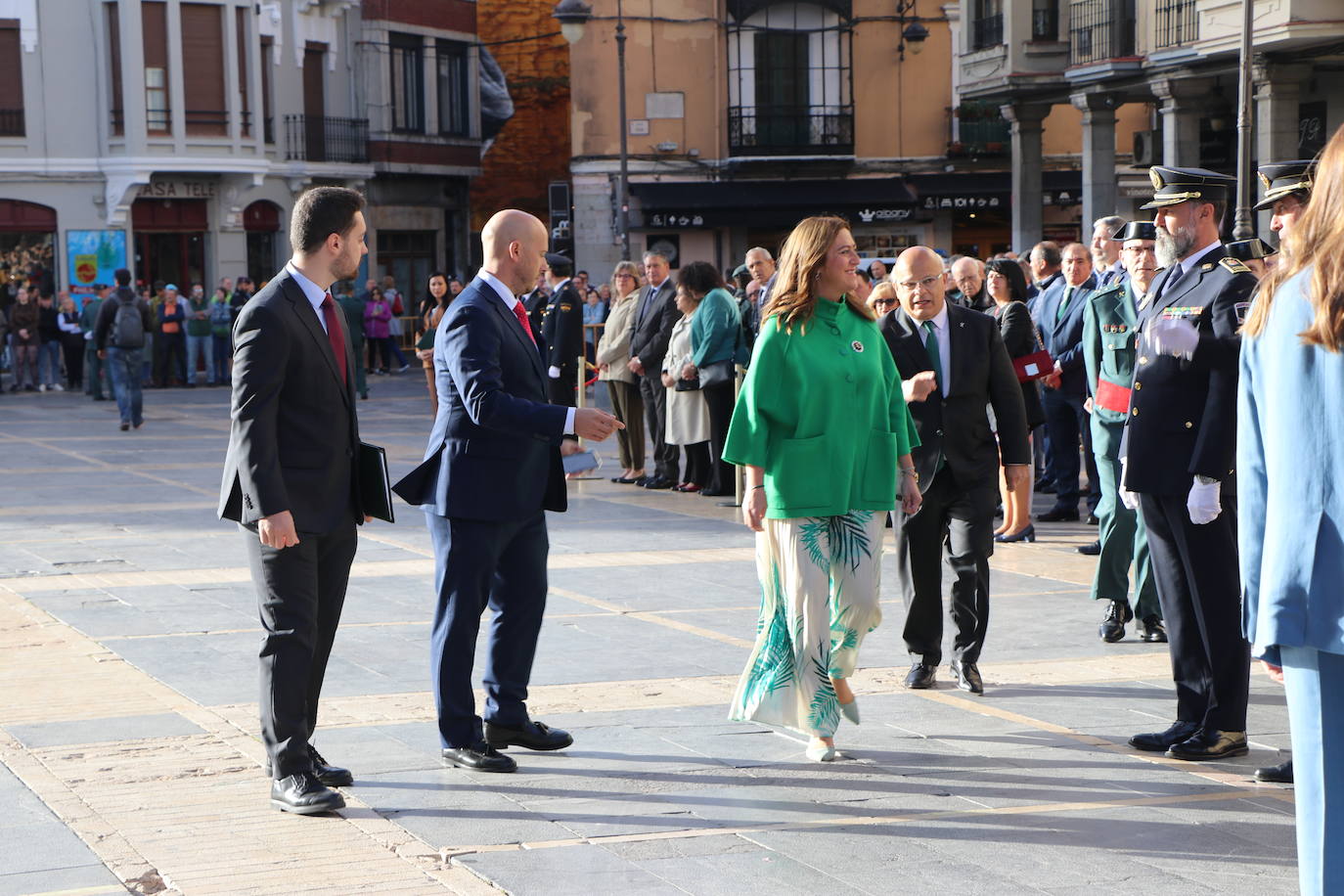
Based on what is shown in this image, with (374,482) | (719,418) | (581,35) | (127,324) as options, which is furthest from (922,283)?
(581,35)

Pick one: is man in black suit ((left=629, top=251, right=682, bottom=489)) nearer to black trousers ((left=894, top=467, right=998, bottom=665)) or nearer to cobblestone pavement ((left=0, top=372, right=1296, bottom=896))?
cobblestone pavement ((left=0, top=372, right=1296, bottom=896))

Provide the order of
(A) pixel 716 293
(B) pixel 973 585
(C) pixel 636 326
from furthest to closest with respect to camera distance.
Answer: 1. (C) pixel 636 326
2. (A) pixel 716 293
3. (B) pixel 973 585

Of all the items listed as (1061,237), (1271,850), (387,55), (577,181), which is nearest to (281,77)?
(387,55)

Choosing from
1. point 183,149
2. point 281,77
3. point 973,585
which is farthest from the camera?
point 281,77

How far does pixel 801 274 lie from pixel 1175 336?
136 centimetres

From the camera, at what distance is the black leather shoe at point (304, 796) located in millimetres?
5914

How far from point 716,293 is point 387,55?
31379mm

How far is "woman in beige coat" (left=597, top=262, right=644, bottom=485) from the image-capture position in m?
16.2

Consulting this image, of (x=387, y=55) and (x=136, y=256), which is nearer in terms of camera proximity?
(x=136, y=256)

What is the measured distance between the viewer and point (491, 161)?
4741 cm

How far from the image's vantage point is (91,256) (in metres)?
37.8

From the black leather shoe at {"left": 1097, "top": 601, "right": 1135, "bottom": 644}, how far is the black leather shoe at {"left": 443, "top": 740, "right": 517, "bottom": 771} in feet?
11.6

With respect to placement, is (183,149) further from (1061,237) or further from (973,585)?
(973,585)

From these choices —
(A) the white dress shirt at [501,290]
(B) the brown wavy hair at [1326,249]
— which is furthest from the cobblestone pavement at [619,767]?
(B) the brown wavy hair at [1326,249]
